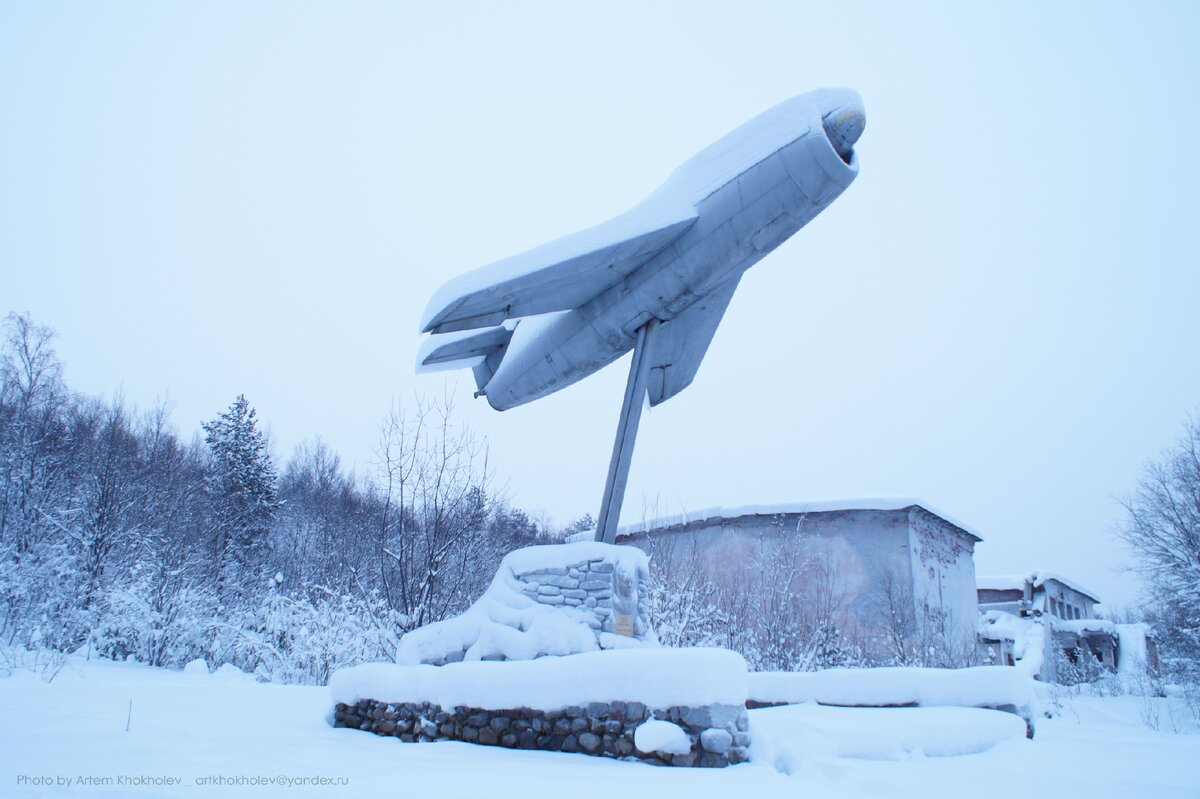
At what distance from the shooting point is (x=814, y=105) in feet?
20.0

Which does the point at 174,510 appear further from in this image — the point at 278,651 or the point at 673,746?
the point at 673,746

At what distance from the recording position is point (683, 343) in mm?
8156

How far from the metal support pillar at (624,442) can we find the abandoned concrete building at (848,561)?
6.77 metres

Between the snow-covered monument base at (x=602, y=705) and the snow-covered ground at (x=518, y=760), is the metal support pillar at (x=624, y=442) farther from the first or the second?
the snow-covered ground at (x=518, y=760)

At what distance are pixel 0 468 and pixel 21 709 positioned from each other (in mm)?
17144

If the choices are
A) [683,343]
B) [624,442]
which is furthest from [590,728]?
[683,343]

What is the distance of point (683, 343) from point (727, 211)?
210 centimetres

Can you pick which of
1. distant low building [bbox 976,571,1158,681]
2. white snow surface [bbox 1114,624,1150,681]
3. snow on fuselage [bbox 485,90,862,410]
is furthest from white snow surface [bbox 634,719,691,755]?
white snow surface [bbox 1114,624,1150,681]

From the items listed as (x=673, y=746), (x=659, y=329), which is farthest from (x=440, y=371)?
(x=673, y=746)

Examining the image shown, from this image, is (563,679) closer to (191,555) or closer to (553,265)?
(553,265)

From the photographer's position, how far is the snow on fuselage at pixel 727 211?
5984mm

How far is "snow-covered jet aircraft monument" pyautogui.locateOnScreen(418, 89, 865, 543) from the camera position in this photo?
6039 mm

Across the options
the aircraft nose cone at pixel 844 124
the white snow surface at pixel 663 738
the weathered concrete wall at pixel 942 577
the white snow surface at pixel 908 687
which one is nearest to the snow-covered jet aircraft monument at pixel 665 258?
the aircraft nose cone at pixel 844 124

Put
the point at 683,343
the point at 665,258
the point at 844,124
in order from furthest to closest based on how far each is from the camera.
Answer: the point at 683,343 < the point at 665,258 < the point at 844,124
